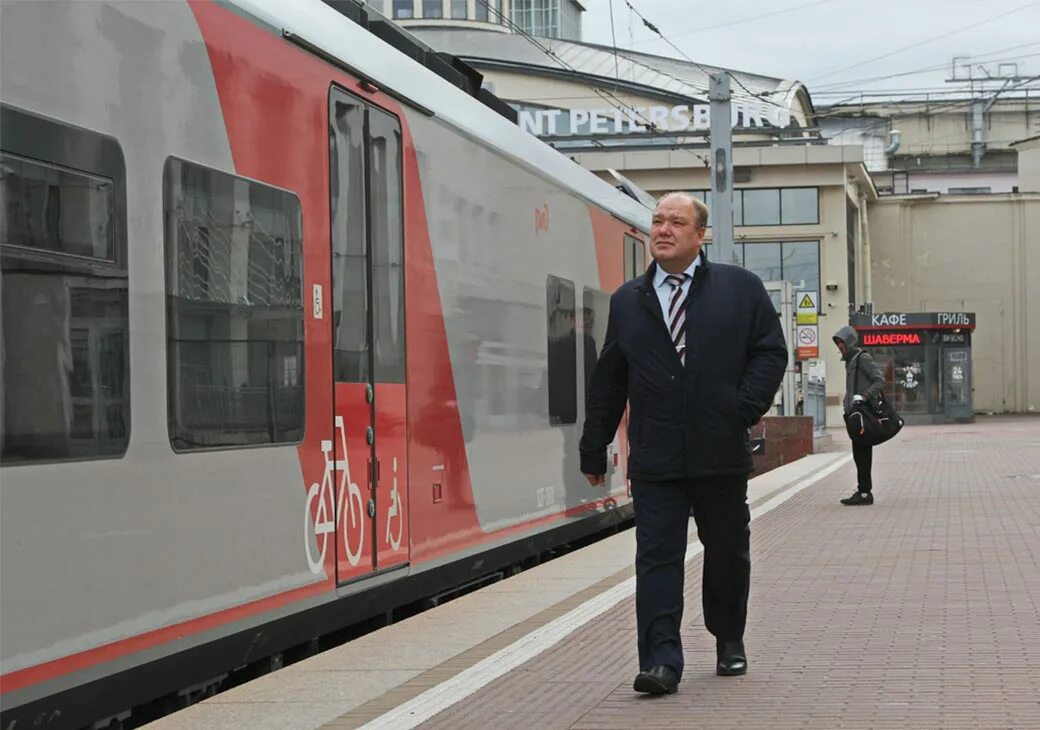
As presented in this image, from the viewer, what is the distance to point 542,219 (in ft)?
37.4

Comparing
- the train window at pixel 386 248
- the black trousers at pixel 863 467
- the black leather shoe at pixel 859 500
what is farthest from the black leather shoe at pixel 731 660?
the black trousers at pixel 863 467

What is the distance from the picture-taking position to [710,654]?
7.09m

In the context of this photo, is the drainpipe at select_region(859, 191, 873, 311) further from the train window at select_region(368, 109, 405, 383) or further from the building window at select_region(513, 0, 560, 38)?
the train window at select_region(368, 109, 405, 383)

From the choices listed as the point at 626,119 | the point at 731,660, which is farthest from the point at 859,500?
the point at 626,119

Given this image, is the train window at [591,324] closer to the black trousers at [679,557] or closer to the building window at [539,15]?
the black trousers at [679,557]

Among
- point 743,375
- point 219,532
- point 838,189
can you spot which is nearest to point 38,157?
point 219,532

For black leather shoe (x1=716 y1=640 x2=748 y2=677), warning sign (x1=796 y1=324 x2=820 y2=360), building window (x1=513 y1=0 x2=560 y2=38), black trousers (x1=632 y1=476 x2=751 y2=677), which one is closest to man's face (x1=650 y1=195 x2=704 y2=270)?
black trousers (x1=632 y1=476 x2=751 y2=677)

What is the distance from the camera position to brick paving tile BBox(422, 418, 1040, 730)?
5723mm

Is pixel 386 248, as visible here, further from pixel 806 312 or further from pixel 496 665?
pixel 806 312

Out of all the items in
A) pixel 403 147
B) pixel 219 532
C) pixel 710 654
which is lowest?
pixel 710 654

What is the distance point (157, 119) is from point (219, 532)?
1.49 m

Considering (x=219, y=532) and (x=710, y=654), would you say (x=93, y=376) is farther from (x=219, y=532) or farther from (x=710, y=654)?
(x=710, y=654)

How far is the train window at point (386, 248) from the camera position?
791cm

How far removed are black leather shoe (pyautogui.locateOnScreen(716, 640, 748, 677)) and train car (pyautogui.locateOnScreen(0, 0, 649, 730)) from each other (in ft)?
5.61
